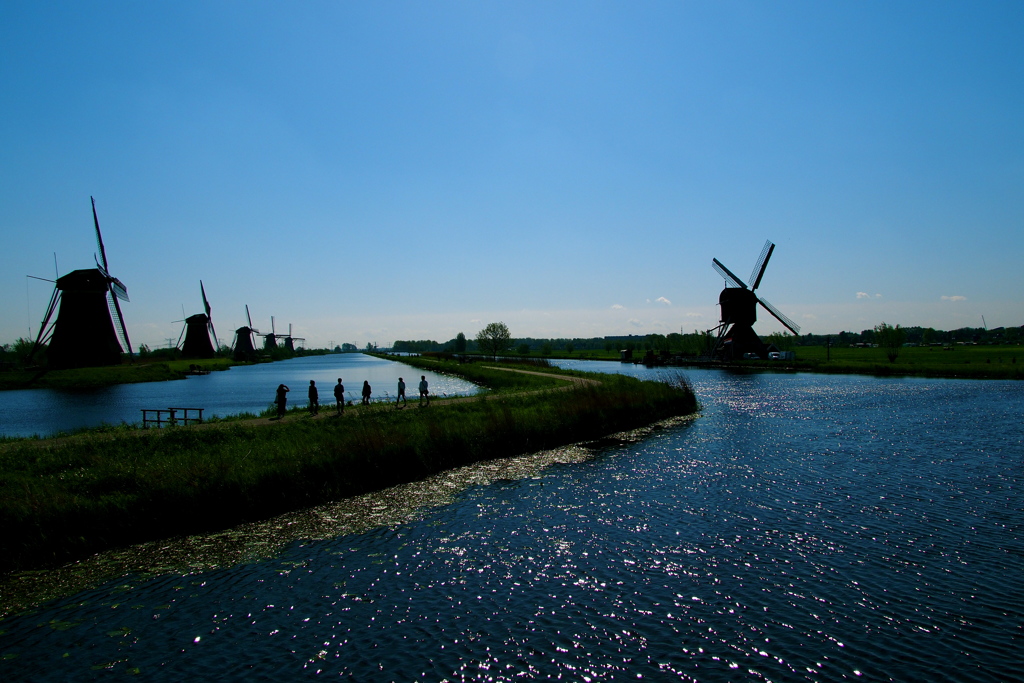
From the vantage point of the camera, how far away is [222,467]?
48.0 feet

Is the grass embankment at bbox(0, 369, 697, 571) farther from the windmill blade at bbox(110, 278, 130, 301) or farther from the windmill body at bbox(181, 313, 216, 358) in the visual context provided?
the windmill body at bbox(181, 313, 216, 358)

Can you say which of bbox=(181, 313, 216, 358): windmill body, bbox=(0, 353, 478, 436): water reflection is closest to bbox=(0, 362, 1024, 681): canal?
bbox=(0, 353, 478, 436): water reflection

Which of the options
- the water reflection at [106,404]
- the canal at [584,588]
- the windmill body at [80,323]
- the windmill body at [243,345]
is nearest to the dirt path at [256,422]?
the water reflection at [106,404]

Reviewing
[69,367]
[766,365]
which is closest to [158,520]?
[69,367]

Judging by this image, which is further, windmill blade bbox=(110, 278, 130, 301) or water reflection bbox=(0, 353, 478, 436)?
windmill blade bbox=(110, 278, 130, 301)

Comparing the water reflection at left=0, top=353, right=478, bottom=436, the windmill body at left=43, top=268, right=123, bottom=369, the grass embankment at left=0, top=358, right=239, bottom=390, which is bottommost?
the water reflection at left=0, top=353, right=478, bottom=436

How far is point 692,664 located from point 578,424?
18475mm

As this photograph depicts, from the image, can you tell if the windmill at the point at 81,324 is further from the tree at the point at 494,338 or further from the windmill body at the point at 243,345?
the windmill body at the point at 243,345

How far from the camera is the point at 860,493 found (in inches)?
610

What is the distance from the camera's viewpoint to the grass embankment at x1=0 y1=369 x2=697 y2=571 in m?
12.0

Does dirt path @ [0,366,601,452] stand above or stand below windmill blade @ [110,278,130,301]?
below

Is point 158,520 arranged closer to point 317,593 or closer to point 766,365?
point 317,593

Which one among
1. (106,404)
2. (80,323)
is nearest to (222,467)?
(106,404)

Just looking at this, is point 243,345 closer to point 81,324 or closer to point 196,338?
point 196,338
